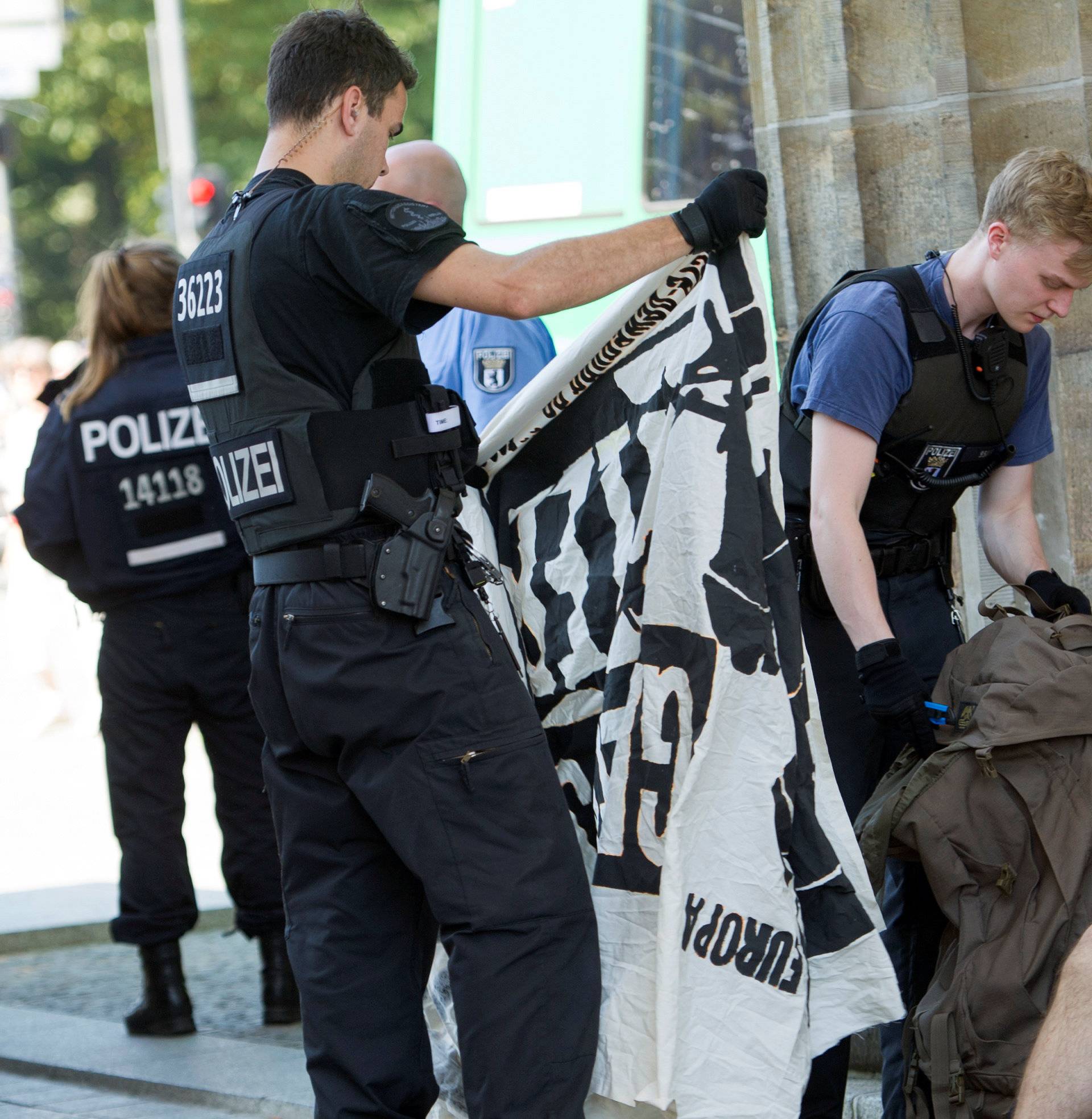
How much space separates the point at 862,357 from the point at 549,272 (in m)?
0.73

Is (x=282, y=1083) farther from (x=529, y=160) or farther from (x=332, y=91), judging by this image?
(x=529, y=160)

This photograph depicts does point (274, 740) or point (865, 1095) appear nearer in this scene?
point (274, 740)

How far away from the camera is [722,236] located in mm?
2781

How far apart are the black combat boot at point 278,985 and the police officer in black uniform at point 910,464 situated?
5.75 ft

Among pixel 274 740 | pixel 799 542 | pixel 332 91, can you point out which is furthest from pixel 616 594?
pixel 332 91

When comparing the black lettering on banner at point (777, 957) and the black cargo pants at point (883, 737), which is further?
the black cargo pants at point (883, 737)

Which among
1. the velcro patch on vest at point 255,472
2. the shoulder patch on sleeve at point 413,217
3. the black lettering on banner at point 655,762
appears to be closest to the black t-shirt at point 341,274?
the shoulder patch on sleeve at point 413,217

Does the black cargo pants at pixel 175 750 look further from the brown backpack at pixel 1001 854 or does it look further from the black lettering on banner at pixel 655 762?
the brown backpack at pixel 1001 854

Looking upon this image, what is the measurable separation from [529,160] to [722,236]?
3383 mm

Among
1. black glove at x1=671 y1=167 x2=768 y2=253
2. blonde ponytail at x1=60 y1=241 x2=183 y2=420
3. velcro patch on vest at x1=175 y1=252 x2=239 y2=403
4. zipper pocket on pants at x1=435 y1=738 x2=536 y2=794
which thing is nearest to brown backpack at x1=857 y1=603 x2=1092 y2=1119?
zipper pocket on pants at x1=435 y1=738 x2=536 y2=794

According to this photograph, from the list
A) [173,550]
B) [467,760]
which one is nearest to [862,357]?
[467,760]

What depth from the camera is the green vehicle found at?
19.0ft

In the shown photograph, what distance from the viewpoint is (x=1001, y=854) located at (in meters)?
2.98

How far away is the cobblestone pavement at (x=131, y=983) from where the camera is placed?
4617 mm
